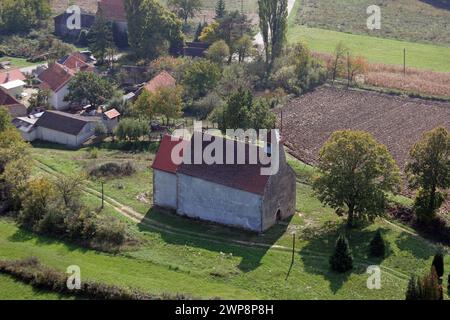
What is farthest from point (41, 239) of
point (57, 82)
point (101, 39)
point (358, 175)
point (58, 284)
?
point (101, 39)

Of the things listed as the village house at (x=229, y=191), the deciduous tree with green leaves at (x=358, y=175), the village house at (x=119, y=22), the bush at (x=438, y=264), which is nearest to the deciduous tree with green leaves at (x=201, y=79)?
the village house at (x=119, y=22)

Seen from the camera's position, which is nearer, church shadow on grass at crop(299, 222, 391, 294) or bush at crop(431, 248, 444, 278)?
bush at crop(431, 248, 444, 278)

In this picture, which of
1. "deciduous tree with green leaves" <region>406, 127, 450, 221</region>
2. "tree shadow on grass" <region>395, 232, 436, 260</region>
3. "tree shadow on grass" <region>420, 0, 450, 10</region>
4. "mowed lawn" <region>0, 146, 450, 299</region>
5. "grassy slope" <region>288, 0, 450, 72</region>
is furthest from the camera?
"tree shadow on grass" <region>420, 0, 450, 10</region>

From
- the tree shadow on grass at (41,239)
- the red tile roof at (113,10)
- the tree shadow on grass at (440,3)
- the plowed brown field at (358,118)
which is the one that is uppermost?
the red tile roof at (113,10)

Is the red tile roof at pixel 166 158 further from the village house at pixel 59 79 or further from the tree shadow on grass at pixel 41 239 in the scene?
the village house at pixel 59 79

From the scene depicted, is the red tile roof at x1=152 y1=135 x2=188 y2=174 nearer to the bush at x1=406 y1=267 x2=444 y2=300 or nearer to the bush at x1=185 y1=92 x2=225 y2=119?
the bush at x1=406 y1=267 x2=444 y2=300

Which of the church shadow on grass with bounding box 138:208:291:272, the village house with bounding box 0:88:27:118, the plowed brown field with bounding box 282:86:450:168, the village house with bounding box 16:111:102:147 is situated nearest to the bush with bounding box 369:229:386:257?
the church shadow on grass with bounding box 138:208:291:272

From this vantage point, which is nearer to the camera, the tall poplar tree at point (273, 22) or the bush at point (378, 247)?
the bush at point (378, 247)
